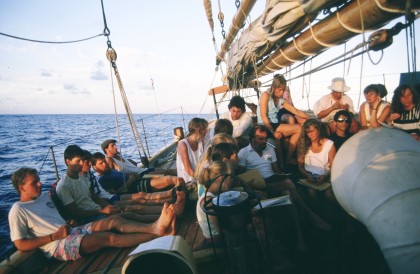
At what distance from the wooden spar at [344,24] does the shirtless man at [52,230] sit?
94.5 inches

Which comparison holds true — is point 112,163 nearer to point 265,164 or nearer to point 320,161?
point 265,164

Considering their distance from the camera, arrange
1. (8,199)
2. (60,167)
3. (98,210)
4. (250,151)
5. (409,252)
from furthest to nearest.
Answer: (60,167) → (8,199) → (250,151) → (98,210) → (409,252)

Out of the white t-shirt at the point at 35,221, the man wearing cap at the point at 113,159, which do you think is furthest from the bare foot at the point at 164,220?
the man wearing cap at the point at 113,159

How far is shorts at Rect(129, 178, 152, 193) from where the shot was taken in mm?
4152

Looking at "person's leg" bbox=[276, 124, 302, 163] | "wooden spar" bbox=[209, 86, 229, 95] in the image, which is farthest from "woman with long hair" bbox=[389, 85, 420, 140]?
"wooden spar" bbox=[209, 86, 229, 95]

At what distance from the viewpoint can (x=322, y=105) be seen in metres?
4.36

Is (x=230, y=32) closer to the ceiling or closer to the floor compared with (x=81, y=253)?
closer to the ceiling

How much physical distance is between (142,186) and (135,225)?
151 centimetres

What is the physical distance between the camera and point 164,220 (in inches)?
99.3

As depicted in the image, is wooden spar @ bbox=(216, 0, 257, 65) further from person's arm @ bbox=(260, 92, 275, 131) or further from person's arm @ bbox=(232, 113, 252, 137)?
person's arm @ bbox=(232, 113, 252, 137)

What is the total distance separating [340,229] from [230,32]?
5507 mm

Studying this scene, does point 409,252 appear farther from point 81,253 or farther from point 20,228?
point 20,228

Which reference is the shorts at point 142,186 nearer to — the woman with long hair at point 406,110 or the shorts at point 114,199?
the shorts at point 114,199

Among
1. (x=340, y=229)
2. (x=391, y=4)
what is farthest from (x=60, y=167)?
(x=391, y=4)
